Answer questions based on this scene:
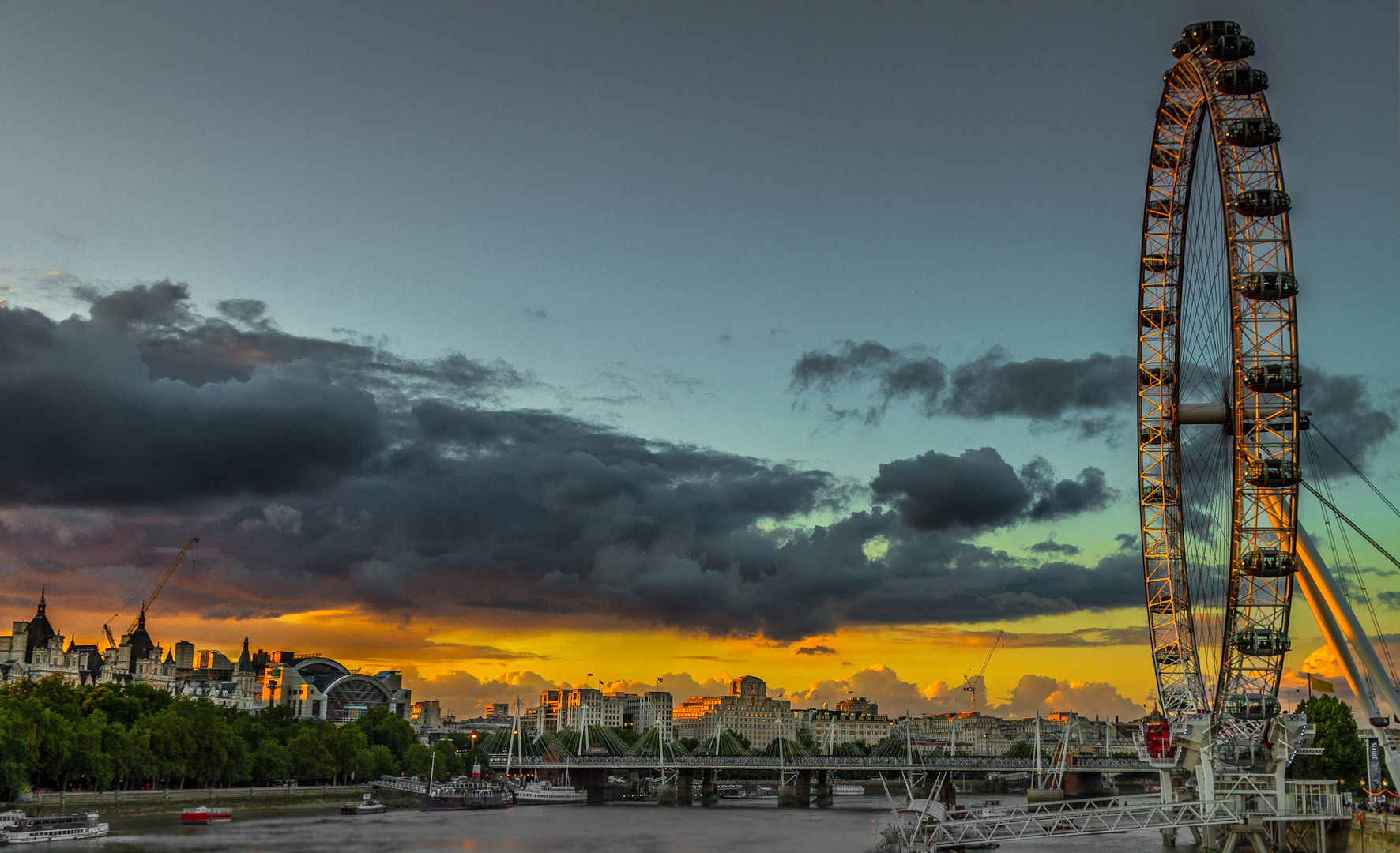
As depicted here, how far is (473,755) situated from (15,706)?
316ft

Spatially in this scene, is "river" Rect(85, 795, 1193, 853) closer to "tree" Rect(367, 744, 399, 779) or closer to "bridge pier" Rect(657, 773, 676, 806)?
"tree" Rect(367, 744, 399, 779)

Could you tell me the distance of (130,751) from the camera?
99.9 m

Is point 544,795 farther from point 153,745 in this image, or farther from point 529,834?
point 529,834

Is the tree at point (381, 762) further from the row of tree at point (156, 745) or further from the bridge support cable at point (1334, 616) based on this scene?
the bridge support cable at point (1334, 616)

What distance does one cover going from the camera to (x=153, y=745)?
105 metres

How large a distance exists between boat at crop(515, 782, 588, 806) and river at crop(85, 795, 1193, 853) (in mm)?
20055

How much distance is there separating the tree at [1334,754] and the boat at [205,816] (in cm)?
8581

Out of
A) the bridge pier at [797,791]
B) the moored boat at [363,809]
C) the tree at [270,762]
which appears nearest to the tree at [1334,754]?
the bridge pier at [797,791]

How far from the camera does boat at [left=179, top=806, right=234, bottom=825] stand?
95625 millimetres

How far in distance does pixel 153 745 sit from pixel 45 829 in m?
30.8

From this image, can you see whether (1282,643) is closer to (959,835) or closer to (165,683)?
A: (959,835)

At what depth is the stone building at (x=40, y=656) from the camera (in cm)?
14288

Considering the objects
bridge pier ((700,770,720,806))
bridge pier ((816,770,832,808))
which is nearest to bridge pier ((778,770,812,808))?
bridge pier ((816,770,832,808))

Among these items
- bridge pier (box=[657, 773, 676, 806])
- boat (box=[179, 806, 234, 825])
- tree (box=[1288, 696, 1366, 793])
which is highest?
tree (box=[1288, 696, 1366, 793])
